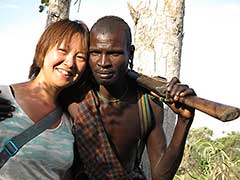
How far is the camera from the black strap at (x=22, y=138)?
2150 mm

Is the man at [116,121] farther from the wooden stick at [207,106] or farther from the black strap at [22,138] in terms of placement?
the black strap at [22,138]

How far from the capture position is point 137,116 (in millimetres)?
2699

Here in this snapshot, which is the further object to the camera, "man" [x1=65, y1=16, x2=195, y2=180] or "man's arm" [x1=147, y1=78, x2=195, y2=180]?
"man" [x1=65, y1=16, x2=195, y2=180]

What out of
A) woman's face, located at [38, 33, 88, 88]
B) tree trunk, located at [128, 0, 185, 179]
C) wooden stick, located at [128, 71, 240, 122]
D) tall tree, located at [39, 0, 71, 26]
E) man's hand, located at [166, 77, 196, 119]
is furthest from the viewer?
tall tree, located at [39, 0, 71, 26]

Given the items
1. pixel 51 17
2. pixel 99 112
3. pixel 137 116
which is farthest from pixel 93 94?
pixel 51 17

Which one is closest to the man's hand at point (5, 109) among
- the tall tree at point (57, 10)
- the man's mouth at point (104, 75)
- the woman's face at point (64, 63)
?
the woman's face at point (64, 63)

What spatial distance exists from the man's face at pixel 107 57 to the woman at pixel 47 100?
4 cm

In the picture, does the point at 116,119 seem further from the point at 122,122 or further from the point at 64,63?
the point at 64,63

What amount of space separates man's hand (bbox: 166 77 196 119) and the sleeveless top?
514 millimetres

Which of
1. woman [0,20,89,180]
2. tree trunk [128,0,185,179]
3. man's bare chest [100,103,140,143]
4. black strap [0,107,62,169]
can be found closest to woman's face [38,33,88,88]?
woman [0,20,89,180]

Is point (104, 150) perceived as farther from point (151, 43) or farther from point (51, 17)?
point (51, 17)

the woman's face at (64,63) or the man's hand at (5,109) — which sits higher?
the woman's face at (64,63)

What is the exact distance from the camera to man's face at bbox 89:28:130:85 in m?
2.40

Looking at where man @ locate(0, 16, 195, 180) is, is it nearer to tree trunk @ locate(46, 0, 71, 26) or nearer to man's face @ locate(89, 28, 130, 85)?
man's face @ locate(89, 28, 130, 85)
